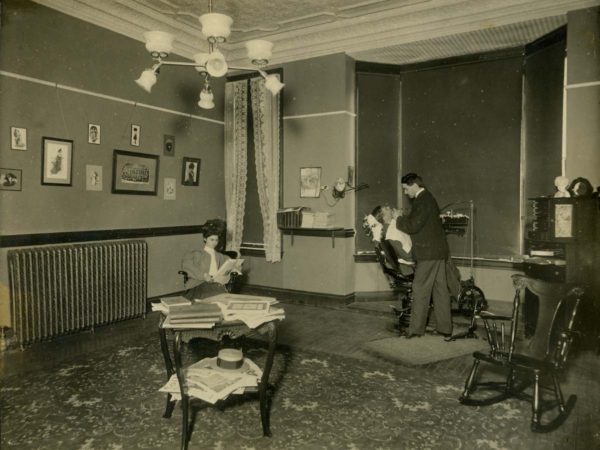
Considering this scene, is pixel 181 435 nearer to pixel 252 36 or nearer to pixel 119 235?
pixel 119 235

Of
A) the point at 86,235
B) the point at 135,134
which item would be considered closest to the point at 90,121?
the point at 135,134

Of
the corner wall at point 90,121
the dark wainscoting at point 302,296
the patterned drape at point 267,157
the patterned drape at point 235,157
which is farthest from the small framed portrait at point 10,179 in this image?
the dark wainscoting at point 302,296

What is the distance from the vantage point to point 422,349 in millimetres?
4805

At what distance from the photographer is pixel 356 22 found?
6.42 meters

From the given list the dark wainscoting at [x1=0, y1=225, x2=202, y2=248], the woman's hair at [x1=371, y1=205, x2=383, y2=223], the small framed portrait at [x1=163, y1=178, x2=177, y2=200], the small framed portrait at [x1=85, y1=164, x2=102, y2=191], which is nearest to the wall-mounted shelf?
the woman's hair at [x1=371, y1=205, x2=383, y2=223]

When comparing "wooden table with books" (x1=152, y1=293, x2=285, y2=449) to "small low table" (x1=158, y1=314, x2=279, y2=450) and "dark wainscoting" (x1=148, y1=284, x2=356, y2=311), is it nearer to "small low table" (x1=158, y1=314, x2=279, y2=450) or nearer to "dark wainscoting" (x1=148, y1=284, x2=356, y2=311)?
"small low table" (x1=158, y1=314, x2=279, y2=450)

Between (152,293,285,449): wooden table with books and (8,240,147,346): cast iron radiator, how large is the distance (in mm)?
2372

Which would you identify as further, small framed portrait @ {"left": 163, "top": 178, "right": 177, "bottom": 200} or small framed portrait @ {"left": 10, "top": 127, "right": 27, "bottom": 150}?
small framed portrait @ {"left": 163, "top": 178, "right": 177, "bottom": 200}

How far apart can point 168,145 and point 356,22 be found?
3.20 metres

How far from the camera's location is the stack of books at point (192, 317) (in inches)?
116

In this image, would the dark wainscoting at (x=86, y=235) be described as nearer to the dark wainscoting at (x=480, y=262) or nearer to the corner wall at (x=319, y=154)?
the corner wall at (x=319, y=154)

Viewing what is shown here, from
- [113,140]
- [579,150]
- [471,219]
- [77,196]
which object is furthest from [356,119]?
[77,196]

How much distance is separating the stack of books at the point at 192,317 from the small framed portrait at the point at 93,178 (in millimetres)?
3184

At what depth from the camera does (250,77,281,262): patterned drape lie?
23.6 feet
